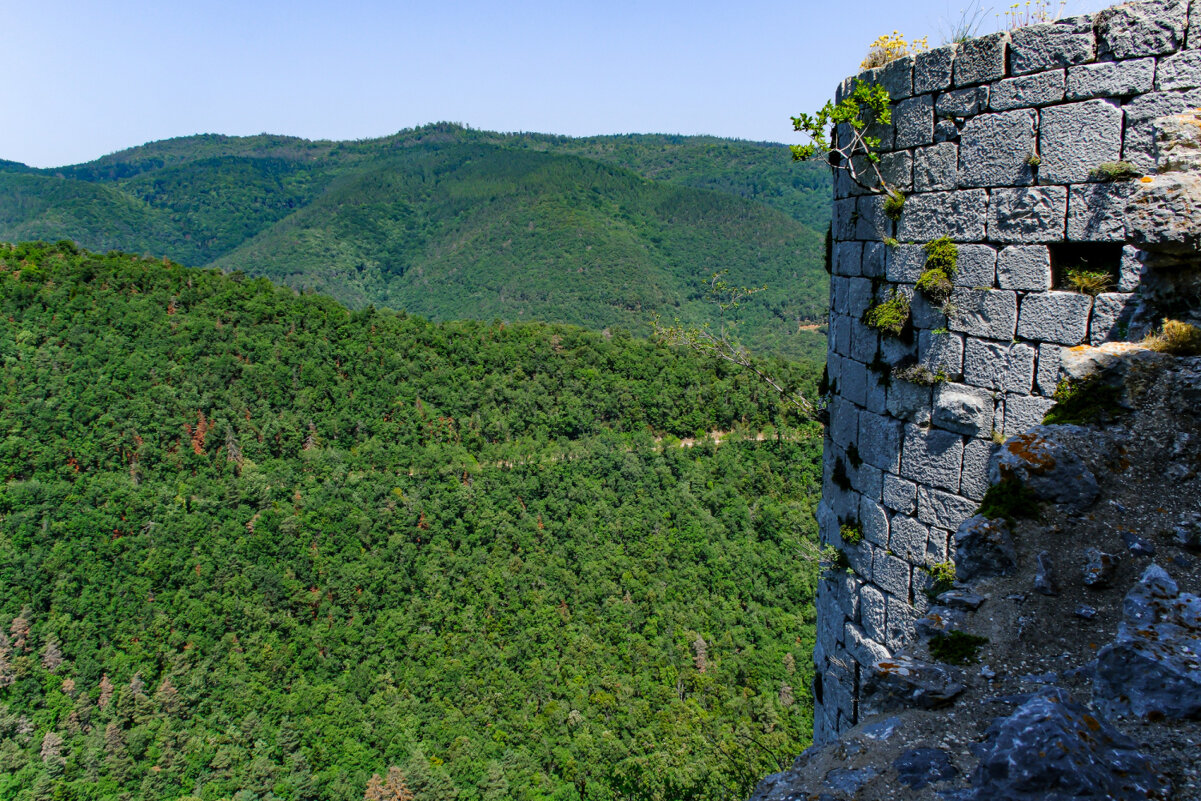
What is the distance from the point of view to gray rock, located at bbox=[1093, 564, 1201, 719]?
2.80 m

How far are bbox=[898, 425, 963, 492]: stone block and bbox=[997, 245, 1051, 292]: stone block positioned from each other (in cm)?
111

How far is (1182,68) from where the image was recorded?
425 cm

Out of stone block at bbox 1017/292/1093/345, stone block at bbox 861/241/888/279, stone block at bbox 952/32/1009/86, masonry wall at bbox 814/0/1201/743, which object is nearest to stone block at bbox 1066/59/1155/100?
masonry wall at bbox 814/0/1201/743

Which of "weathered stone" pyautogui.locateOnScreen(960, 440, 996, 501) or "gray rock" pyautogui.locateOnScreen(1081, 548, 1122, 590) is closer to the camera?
"gray rock" pyautogui.locateOnScreen(1081, 548, 1122, 590)

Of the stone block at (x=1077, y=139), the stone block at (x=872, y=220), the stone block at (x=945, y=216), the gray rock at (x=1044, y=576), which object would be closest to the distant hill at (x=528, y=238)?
the stone block at (x=872, y=220)

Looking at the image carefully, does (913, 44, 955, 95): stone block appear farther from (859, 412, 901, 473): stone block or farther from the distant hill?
the distant hill

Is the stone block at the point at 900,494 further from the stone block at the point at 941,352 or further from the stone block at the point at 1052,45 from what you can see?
the stone block at the point at 1052,45

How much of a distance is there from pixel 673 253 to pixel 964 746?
138 m

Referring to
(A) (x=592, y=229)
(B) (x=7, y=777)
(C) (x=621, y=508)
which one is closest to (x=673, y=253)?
(A) (x=592, y=229)

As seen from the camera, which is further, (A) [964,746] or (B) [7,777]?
(B) [7,777]

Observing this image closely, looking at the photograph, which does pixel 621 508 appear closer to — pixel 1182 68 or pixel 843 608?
pixel 843 608

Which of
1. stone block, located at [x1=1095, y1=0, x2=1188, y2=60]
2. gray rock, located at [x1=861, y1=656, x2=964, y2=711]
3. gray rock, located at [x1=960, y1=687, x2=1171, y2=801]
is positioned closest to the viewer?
gray rock, located at [x1=960, y1=687, x2=1171, y2=801]

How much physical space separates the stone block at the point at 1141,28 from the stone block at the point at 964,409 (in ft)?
7.25

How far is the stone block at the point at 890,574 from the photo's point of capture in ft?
17.9
